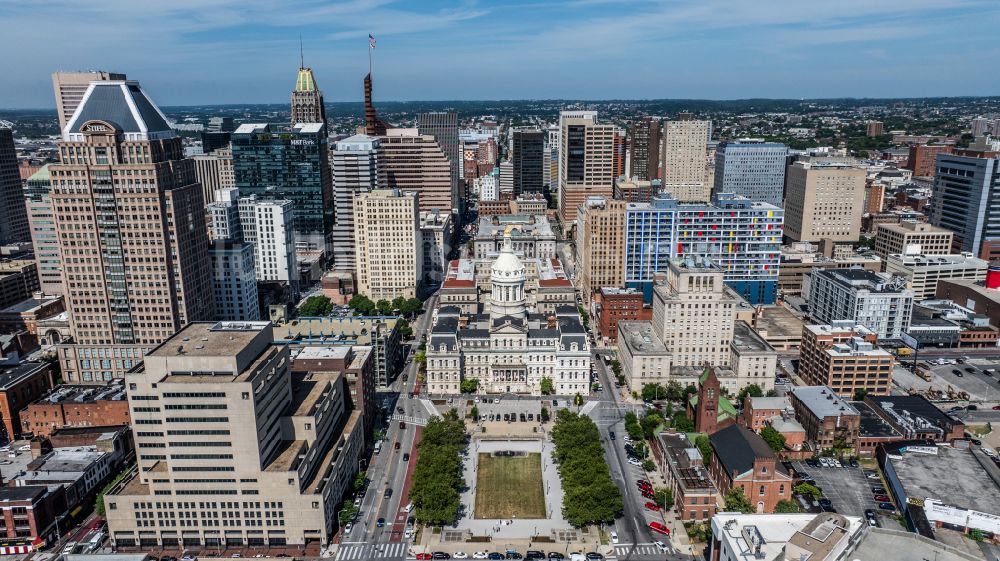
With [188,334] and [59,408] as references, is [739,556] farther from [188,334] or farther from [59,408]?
[59,408]

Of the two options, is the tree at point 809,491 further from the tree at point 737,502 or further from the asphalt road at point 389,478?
the asphalt road at point 389,478

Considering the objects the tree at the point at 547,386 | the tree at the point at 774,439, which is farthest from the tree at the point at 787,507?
the tree at the point at 547,386

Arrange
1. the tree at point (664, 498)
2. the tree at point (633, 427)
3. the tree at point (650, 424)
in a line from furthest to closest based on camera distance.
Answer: the tree at point (650, 424), the tree at point (633, 427), the tree at point (664, 498)

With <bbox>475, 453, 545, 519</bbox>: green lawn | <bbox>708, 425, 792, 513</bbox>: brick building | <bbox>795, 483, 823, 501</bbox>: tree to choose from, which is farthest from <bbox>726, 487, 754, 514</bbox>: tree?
<bbox>475, 453, 545, 519</bbox>: green lawn

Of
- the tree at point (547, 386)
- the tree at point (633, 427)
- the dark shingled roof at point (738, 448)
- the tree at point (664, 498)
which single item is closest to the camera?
the dark shingled roof at point (738, 448)

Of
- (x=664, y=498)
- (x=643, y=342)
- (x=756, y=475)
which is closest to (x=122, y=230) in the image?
(x=643, y=342)

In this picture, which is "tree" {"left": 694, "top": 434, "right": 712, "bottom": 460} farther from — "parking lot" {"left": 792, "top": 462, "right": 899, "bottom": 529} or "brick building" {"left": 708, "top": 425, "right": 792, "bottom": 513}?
"parking lot" {"left": 792, "top": 462, "right": 899, "bottom": 529}

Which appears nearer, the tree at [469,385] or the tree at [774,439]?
the tree at [774,439]
